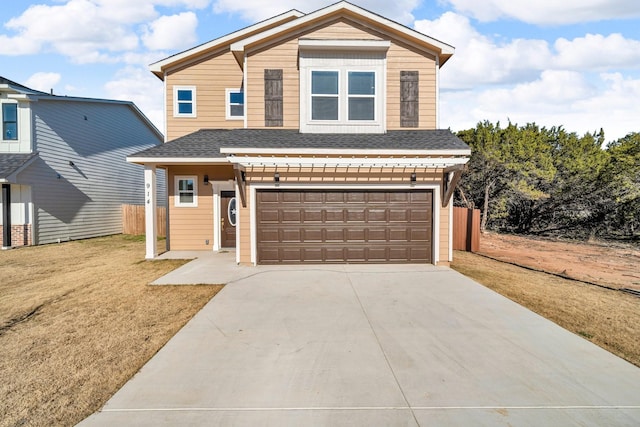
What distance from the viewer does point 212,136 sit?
13406 millimetres

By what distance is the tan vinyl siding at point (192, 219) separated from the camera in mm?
13844

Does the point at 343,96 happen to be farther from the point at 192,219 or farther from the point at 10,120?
the point at 10,120

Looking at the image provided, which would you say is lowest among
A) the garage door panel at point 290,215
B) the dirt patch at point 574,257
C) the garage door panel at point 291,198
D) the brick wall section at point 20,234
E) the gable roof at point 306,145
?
the dirt patch at point 574,257

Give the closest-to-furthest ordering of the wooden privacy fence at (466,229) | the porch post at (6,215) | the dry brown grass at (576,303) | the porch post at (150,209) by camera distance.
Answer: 1. the dry brown grass at (576,303)
2. the porch post at (150,209)
3. the wooden privacy fence at (466,229)
4. the porch post at (6,215)

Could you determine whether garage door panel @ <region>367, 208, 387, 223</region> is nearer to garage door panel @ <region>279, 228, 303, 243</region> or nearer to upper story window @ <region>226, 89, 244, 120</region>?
garage door panel @ <region>279, 228, 303, 243</region>

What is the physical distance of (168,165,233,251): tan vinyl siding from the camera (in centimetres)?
1384

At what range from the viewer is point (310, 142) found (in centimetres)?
1040

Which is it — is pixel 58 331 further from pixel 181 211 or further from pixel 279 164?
pixel 181 211

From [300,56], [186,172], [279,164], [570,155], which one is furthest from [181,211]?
[570,155]

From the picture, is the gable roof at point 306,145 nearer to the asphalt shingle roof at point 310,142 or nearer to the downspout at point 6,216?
the asphalt shingle roof at point 310,142

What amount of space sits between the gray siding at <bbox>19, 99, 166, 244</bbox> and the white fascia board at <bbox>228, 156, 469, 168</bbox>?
39.6 ft

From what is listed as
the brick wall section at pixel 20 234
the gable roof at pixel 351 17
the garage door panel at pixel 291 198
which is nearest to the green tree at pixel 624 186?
the gable roof at pixel 351 17

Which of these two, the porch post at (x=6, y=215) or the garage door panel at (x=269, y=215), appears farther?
the porch post at (x=6, y=215)

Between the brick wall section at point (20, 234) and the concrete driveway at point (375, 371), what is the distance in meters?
13.9
